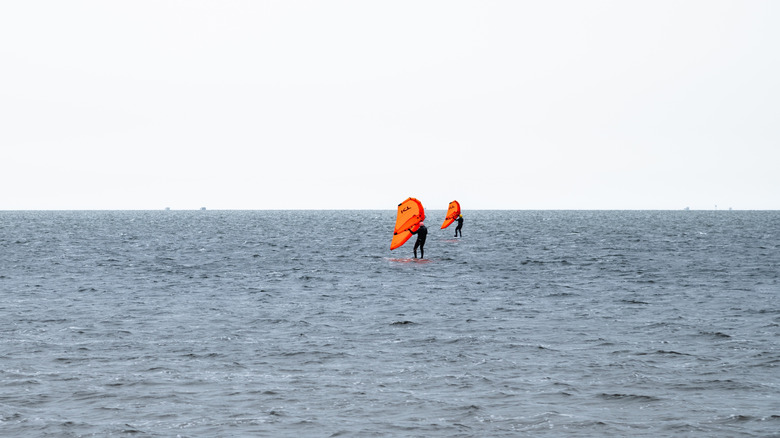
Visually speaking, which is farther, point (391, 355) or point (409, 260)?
point (409, 260)

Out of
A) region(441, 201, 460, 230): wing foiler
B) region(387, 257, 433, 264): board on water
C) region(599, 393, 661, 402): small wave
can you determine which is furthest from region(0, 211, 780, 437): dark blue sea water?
region(441, 201, 460, 230): wing foiler

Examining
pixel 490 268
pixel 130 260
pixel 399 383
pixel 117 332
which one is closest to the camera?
pixel 399 383

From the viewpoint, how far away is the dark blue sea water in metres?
14.2

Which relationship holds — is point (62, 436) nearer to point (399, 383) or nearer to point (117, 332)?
point (399, 383)

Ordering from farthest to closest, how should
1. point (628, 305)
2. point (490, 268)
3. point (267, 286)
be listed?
point (490, 268) < point (267, 286) < point (628, 305)

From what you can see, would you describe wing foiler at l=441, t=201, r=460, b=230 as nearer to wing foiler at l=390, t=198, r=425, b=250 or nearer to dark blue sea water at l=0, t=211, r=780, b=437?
wing foiler at l=390, t=198, r=425, b=250

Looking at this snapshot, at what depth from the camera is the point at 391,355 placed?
770 inches

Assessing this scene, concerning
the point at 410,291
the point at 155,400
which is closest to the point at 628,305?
the point at 410,291

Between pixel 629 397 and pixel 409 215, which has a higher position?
pixel 409 215

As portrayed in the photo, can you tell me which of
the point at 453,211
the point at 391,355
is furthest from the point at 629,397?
the point at 453,211

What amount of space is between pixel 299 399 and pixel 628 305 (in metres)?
16.4

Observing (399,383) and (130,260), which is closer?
(399,383)

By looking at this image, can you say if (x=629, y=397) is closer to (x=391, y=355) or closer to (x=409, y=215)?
(x=391, y=355)

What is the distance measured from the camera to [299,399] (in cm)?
1554
